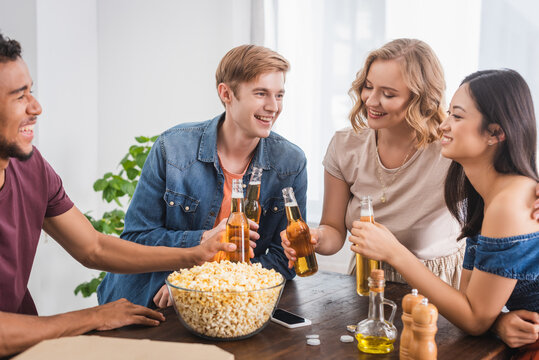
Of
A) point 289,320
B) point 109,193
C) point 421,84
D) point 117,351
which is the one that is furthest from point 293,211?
point 109,193

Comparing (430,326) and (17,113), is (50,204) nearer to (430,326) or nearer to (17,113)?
(17,113)

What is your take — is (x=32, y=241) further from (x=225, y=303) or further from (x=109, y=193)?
(x=109, y=193)

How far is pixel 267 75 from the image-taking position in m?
2.04

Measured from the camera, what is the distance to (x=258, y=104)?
80.4 inches

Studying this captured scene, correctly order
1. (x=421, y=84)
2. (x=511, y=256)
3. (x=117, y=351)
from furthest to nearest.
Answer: (x=421, y=84)
(x=511, y=256)
(x=117, y=351)

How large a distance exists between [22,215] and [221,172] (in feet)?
2.47

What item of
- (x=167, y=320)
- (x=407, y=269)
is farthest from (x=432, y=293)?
(x=167, y=320)

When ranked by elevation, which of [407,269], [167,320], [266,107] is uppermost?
[266,107]

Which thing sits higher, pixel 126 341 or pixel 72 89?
pixel 72 89

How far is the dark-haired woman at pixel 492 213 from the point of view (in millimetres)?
1281

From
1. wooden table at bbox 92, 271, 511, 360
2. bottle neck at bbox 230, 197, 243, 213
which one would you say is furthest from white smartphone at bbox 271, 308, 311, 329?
bottle neck at bbox 230, 197, 243, 213

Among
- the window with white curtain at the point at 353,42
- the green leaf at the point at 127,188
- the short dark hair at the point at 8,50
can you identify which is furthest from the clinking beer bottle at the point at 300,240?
the green leaf at the point at 127,188

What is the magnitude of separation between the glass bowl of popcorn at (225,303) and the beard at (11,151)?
0.53 meters

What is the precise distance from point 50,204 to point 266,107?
836mm
